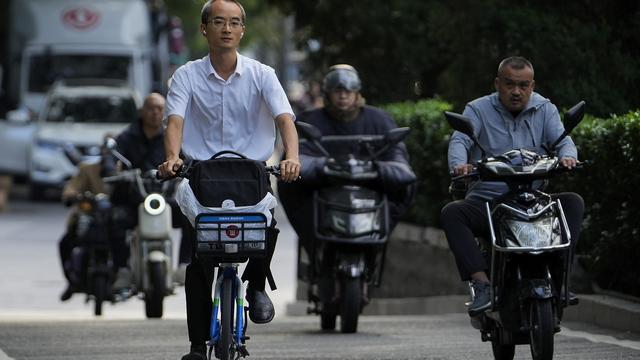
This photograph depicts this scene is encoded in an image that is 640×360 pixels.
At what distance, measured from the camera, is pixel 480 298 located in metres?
7.88

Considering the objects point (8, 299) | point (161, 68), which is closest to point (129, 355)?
point (8, 299)

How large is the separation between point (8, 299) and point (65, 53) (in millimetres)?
13189

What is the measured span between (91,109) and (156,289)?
15.5m

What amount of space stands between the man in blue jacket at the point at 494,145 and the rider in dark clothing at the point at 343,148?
105 inches

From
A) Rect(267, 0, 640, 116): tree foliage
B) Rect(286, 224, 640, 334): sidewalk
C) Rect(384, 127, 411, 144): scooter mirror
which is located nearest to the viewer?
Rect(286, 224, 640, 334): sidewalk

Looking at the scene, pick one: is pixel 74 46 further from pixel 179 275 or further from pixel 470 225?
pixel 470 225

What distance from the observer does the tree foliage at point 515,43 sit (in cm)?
1222

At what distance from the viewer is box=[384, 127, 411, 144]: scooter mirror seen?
35.2 ft

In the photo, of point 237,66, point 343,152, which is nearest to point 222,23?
point 237,66

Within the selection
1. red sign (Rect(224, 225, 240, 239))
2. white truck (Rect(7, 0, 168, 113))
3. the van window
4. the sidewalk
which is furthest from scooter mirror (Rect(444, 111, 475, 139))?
the van window

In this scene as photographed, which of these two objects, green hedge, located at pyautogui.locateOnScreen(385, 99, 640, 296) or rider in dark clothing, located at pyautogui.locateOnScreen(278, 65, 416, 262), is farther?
rider in dark clothing, located at pyautogui.locateOnScreen(278, 65, 416, 262)

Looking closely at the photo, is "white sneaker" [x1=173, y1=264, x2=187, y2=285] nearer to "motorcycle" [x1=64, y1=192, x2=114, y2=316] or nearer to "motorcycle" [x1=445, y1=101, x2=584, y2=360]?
"motorcycle" [x1=64, y1=192, x2=114, y2=316]

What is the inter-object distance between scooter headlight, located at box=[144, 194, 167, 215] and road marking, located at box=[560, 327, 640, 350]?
3.55m

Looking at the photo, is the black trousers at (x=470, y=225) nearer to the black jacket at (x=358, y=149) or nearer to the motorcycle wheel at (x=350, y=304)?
the motorcycle wheel at (x=350, y=304)
